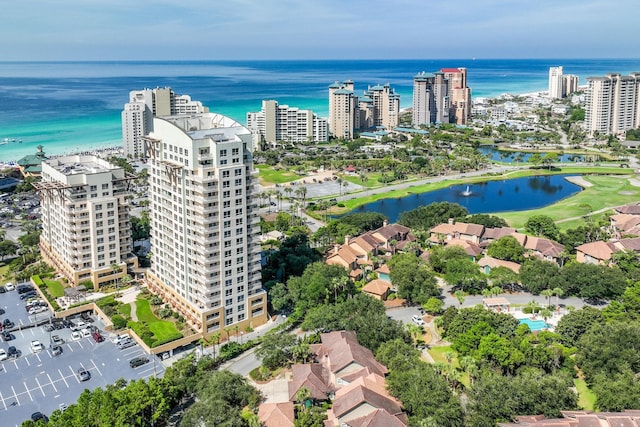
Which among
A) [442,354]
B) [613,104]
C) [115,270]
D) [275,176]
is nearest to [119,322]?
[115,270]

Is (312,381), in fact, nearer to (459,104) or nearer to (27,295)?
(27,295)

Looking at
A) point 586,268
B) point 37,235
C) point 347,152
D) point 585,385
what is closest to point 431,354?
point 585,385

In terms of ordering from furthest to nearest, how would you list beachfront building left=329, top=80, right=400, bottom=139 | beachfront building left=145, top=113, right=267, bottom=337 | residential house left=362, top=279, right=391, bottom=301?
beachfront building left=329, top=80, right=400, bottom=139 → residential house left=362, top=279, right=391, bottom=301 → beachfront building left=145, top=113, right=267, bottom=337

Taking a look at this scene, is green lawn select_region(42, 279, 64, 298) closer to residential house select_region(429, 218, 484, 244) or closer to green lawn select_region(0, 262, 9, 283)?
green lawn select_region(0, 262, 9, 283)

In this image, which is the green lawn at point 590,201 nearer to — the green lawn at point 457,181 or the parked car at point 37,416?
the green lawn at point 457,181

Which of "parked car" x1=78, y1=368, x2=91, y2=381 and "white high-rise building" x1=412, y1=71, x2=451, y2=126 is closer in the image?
"parked car" x1=78, y1=368, x2=91, y2=381

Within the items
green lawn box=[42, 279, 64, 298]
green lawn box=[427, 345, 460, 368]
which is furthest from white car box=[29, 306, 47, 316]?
green lawn box=[427, 345, 460, 368]
